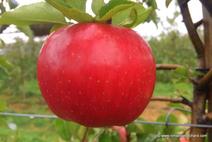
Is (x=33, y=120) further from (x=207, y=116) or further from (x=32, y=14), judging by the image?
(x=32, y=14)

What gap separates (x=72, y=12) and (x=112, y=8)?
0.14 feet

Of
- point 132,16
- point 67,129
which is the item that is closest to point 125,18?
point 132,16

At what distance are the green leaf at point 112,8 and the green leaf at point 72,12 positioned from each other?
0.02 meters

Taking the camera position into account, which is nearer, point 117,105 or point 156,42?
point 117,105

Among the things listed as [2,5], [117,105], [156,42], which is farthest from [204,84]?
[156,42]

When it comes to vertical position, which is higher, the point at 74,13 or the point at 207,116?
the point at 74,13

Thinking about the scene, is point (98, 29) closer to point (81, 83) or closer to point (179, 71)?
point (81, 83)

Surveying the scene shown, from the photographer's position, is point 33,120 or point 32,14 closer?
point 32,14

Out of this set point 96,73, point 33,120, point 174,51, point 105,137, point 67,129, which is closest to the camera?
point 96,73

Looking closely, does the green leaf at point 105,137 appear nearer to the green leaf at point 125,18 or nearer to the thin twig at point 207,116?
the thin twig at point 207,116

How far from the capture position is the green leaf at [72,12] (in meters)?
0.54

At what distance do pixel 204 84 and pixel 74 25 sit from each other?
30cm

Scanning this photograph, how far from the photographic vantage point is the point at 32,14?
575mm

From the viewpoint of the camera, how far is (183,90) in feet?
4.97
